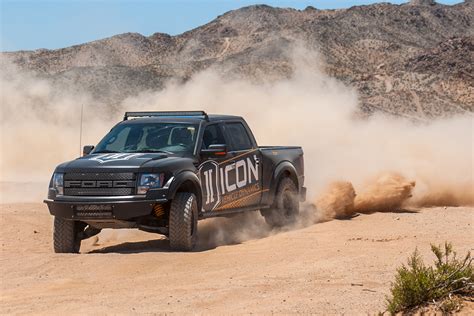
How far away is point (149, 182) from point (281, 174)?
3545 millimetres

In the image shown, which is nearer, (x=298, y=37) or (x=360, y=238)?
(x=360, y=238)

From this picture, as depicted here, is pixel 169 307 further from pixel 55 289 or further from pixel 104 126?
pixel 104 126

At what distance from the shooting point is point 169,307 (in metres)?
7.62

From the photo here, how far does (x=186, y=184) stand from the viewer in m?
11.5

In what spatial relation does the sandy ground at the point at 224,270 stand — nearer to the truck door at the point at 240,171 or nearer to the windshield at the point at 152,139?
the truck door at the point at 240,171

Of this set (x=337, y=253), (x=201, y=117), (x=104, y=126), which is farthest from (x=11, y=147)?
(x=337, y=253)

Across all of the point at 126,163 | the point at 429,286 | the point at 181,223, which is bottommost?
the point at 429,286

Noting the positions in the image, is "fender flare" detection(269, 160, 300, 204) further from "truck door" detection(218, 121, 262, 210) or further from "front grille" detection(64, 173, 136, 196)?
"front grille" detection(64, 173, 136, 196)

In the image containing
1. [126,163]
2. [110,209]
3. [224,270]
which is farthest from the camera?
[126,163]

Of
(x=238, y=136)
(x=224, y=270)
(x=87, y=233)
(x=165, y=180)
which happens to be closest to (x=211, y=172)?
(x=165, y=180)

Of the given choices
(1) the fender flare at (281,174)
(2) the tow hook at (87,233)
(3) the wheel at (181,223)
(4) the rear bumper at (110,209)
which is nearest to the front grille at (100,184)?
(4) the rear bumper at (110,209)

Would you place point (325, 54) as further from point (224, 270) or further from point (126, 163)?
point (224, 270)

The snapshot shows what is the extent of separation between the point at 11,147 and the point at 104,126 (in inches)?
372

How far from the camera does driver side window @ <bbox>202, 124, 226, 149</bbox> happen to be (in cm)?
1230
